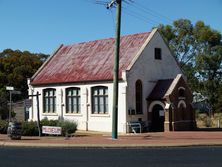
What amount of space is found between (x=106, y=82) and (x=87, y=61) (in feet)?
15.0

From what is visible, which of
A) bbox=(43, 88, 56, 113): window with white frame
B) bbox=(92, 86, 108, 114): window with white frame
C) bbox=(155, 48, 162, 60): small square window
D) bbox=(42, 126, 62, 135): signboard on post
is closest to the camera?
bbox=(42, 126, 62, 135): signboard on post

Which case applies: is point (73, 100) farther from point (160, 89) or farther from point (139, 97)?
point (160, 89)

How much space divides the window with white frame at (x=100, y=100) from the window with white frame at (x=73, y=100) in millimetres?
1854

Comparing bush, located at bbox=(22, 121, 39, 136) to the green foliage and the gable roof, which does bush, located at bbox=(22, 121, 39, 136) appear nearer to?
the gable roof

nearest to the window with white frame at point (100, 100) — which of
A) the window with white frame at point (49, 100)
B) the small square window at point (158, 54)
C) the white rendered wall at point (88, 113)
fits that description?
the white rendered wall at point (88, 113)

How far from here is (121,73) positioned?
1423 inches

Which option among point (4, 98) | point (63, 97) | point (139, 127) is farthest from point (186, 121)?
point (4, 98)

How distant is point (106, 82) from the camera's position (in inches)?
1474

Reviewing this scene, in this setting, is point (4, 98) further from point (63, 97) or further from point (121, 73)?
point (121, 73)

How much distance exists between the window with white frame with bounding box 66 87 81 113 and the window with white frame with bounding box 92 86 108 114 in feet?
6.08

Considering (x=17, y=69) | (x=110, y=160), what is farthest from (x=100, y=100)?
(x=17, y=69)

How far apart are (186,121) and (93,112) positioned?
7635 millimetres

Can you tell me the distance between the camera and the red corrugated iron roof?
38.1m

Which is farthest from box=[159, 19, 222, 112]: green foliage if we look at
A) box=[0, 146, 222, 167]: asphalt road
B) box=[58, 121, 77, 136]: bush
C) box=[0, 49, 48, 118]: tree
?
box=[0, 146, 222, 167]: asphalt road
